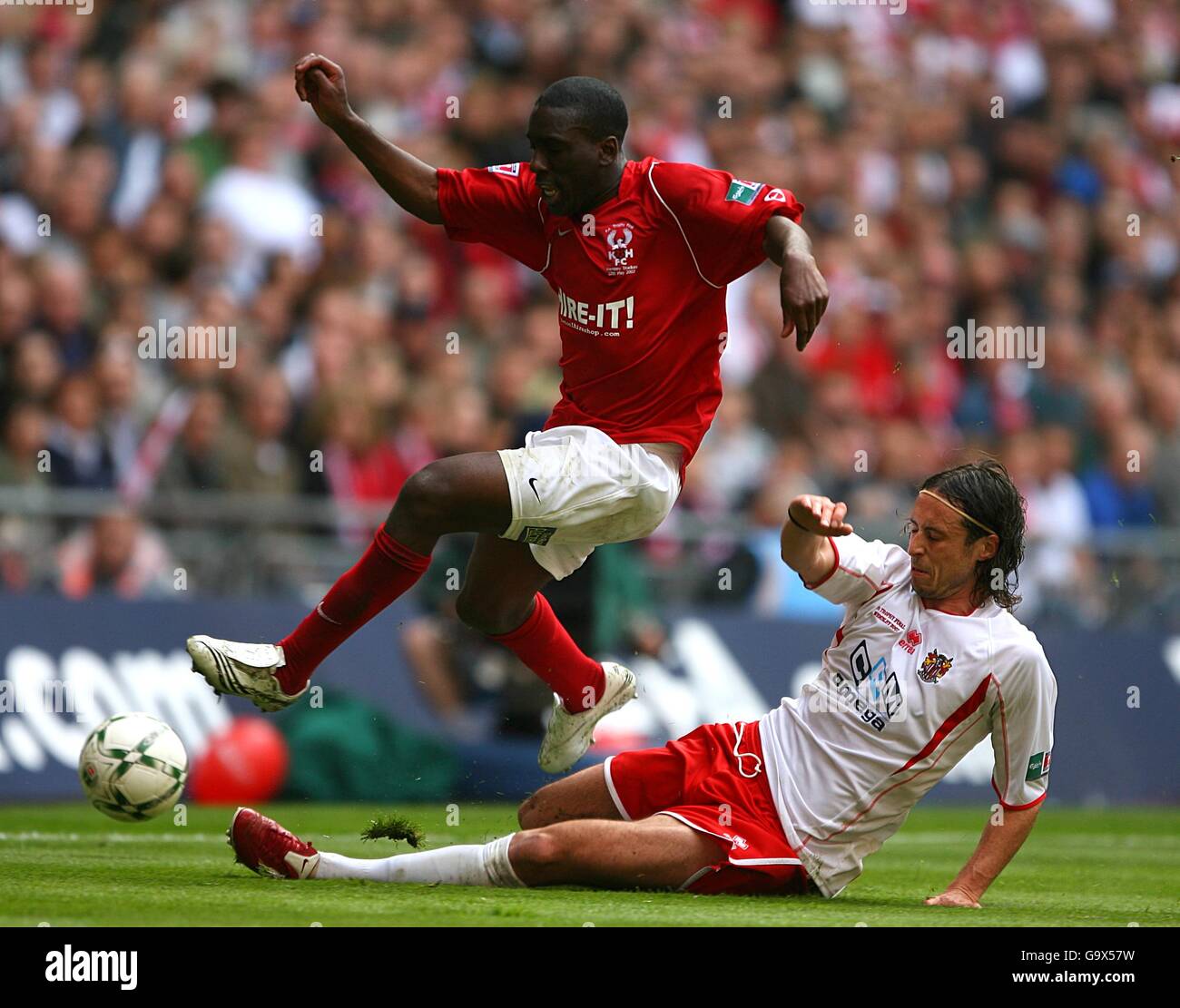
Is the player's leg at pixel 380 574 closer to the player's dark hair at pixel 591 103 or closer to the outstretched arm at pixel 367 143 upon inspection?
the outstretched arm at pixel 367 143

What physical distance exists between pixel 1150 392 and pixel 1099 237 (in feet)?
6.32

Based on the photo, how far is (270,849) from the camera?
20.5 feet

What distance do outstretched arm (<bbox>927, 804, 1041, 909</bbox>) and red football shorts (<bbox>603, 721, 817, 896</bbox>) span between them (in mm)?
495

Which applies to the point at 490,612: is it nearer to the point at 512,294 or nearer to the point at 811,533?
the point at 811,533

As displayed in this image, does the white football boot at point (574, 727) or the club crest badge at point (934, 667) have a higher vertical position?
the club crest badge at point (934, 667)

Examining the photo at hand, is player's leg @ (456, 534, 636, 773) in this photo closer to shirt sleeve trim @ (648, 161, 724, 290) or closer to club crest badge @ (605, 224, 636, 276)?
club crest badge @ (605, 224, 636, 276)

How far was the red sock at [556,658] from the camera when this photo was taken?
288 inches

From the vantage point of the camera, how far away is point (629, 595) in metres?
11.8

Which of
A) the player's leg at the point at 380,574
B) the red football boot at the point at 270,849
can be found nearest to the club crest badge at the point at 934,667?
the player's leg at the point at 380,574

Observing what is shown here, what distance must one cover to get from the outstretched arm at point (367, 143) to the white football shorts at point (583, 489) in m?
1.03

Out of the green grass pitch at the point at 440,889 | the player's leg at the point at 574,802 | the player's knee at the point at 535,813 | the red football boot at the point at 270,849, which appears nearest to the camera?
the green grass pitch at the point at 440,889

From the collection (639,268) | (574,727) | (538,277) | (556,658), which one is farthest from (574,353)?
(538,277)

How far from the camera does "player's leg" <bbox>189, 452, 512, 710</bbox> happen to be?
21.2 ft

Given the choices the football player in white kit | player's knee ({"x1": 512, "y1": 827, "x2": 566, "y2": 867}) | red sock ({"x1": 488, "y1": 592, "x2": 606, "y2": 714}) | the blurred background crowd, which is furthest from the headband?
the blurred background crowd
